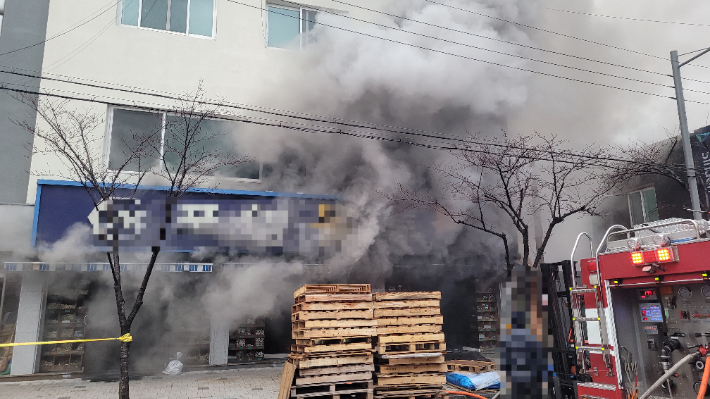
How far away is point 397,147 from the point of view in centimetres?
1304

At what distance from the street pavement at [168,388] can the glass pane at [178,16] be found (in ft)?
29.3

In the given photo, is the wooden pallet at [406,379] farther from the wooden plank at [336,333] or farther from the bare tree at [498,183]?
the bare tree at [498,183]

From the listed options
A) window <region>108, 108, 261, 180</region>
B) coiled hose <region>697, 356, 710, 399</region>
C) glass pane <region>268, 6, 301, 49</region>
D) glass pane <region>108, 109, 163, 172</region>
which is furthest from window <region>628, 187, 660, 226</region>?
glass pane <region>108, 109, 163, 172</region>

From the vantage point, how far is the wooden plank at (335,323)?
6737 mm

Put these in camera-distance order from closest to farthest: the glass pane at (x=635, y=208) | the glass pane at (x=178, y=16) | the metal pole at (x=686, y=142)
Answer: the metal pole at (x=686, y=142) → the glass pane at (x=178, y=16) → the glass pane at (x=635, y=208)

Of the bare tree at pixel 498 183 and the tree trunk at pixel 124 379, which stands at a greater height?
the bare tree at pixel 498 183

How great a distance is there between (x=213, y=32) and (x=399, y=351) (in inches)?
394

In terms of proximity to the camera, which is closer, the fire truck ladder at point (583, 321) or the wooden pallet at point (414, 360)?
the fire truck ladder at point (583, 321)

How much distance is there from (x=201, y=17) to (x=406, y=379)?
35.9 feet

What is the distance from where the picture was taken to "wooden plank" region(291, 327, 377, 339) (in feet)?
22.0

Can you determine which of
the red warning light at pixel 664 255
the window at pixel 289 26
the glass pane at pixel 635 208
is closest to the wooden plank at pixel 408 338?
the red warning light at pixel 664 255

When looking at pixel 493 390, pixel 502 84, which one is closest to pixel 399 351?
pixel 493 390

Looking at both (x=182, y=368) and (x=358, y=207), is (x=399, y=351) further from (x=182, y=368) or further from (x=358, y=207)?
(x=182, y=368)

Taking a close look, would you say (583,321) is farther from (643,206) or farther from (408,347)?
(643,206)
